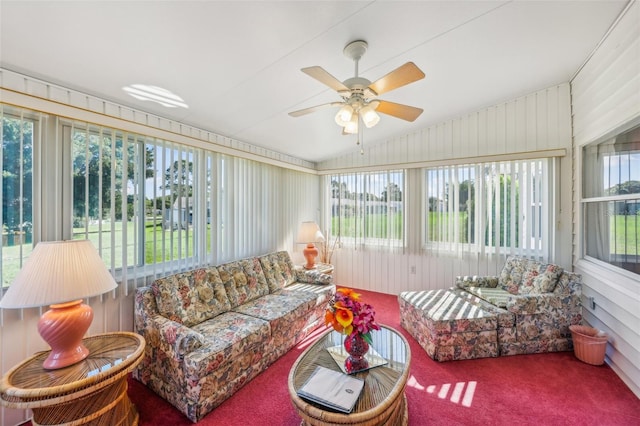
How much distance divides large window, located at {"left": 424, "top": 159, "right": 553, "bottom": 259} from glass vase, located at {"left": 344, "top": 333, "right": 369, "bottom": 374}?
2947 mm

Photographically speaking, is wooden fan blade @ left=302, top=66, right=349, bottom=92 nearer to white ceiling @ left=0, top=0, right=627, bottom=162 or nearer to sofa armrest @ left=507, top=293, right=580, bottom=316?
white ceiling @ left=0, top=0, right=627, bottom=162

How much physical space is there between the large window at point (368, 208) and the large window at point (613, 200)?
225 cm

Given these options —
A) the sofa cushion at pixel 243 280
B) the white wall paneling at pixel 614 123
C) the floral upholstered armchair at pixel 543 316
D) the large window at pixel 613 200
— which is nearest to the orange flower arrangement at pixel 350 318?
the sofa cushion at pixel 243 280

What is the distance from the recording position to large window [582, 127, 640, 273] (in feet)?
7.47

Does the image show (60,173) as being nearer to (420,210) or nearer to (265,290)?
(265,290)

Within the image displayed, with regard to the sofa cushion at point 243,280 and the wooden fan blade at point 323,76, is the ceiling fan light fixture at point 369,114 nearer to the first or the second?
the wooden fan blade at point 323,76

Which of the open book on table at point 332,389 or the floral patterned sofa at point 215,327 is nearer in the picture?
the open book on table at point 332,389

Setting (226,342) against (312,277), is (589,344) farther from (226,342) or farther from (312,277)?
(226,342)

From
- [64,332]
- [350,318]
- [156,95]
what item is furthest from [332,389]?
[156,95]

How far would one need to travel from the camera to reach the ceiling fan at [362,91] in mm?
1677

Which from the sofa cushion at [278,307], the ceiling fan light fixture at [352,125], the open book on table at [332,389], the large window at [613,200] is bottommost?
the open book on table at [332,389]

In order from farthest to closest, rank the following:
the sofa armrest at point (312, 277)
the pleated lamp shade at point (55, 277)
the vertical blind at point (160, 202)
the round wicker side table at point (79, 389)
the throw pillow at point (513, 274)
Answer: the sofa armrest at point (312, 277) → the throw pillow at point (513, 274) → the vertical blind at point (160, 202) → the pleated lamp shade at point (55, 277) → the round wicker side table at point (79, 389)

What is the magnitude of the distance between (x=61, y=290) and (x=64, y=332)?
28 cm

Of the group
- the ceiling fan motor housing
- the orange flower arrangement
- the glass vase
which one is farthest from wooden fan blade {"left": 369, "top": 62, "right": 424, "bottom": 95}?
the glass vase
